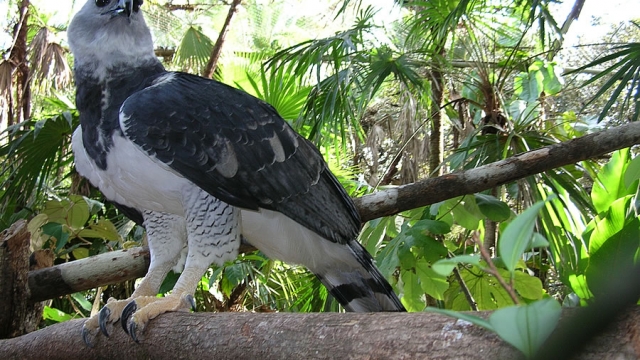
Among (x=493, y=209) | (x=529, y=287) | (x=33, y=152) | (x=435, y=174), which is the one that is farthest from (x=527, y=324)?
(x=435, y=174)

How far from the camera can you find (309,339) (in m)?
1.00

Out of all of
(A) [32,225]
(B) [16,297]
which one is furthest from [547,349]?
(A) [32,225]

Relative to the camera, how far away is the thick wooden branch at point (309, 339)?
30.9 inches

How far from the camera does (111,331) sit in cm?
146

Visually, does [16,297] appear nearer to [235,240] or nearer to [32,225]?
[32,225]

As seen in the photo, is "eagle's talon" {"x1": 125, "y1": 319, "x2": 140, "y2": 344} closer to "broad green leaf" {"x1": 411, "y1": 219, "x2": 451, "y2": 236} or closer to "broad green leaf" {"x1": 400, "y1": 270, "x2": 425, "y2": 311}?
"broad green leaf" {"x1": 411, "y1": 219, "x2": 451, "y2": 236}

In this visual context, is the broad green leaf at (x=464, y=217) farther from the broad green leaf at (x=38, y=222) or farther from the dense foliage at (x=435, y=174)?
the broad green leaf at (x=38, y=222)

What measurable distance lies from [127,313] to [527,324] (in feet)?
3.82

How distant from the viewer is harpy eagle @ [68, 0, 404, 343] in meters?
1.67

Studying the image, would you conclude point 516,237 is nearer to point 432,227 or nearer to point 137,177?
point 432,227

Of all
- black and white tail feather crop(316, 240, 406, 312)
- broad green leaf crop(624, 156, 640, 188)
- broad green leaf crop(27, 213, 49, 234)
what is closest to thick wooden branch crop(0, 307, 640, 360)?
black and white tail feather crop(316, 240, 406, 312)

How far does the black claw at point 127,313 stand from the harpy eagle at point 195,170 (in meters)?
0.01

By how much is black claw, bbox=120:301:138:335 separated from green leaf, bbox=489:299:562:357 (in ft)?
3.58

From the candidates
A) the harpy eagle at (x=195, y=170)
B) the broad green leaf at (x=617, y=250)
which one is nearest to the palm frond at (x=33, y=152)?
the harpy eagle at (x=195, y=170)
